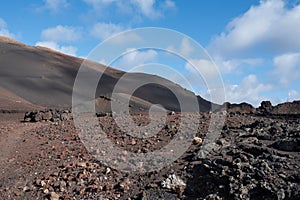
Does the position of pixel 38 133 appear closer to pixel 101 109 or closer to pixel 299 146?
pixel 299 146

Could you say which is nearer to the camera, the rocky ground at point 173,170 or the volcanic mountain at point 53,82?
the rocky ground at point 173,170

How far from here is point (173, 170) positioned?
575 cm

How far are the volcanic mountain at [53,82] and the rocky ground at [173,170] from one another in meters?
17.5

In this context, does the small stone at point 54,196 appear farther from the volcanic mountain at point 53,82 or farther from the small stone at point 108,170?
the volcanic mountain at point 53,82

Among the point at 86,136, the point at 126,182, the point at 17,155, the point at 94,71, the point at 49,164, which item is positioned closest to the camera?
the point at 126,182

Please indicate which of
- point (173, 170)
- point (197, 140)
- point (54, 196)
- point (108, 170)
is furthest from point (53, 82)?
point (173, 170)

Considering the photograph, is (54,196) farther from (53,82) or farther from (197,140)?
(53,82)

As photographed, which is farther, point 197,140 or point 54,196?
point 197,140

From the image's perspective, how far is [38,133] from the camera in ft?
29.3

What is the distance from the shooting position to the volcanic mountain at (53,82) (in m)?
28.2

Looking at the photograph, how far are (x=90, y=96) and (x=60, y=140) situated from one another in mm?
24669

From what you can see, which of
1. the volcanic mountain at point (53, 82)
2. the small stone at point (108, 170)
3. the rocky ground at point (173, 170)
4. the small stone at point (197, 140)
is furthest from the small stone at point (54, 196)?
the volcanic mountain at point (53, 82)

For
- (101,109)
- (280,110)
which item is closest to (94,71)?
(101,109)

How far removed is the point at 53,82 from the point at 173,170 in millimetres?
30690
